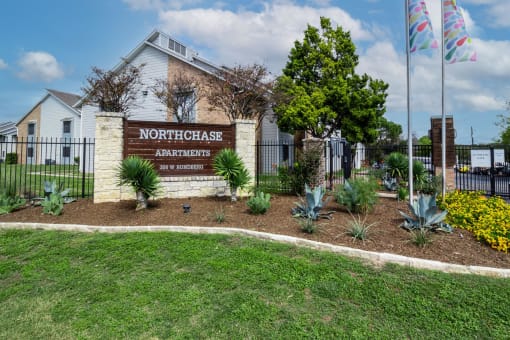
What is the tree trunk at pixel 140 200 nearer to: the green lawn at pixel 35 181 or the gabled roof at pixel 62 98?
the green lawn at pixel 35 181

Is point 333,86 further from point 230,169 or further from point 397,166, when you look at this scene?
point 230,169

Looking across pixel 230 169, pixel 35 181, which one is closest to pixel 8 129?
pixel 35 181

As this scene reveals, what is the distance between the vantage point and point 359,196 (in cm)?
677

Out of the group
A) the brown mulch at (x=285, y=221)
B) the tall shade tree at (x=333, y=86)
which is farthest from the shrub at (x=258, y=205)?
the tall shade tree at (x=333, y=86)

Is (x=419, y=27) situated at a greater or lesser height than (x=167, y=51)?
lesser

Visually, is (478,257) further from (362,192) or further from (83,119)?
(83,119)

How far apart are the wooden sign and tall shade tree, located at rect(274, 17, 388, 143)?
8149 millimetres

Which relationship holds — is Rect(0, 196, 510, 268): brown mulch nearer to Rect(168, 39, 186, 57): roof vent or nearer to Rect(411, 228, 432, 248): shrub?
Rect(411, 228, 432, 248): shrub

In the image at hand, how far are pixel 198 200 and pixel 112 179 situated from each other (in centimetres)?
225

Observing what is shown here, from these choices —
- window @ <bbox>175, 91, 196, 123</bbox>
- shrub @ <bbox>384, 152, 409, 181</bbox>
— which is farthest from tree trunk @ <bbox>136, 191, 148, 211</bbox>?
window @ <bbox>175, 91, 196, 123</bbox>

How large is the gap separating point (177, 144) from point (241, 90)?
716 cm

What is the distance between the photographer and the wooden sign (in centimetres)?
813

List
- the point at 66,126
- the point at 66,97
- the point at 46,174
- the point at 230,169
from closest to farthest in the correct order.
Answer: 1. the point at 230,169
2. the point at 46,174
3. the point at 66,126
4. the point at 66,97

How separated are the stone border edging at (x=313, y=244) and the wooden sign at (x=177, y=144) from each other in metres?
2.45
